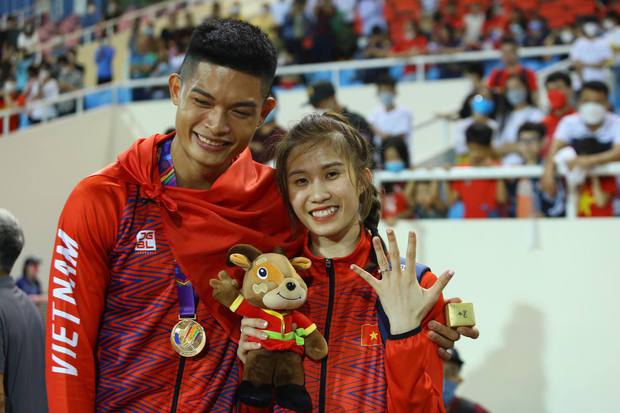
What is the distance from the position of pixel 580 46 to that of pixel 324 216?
17.8ft

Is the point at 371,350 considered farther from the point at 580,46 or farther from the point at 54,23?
the point at 54,23

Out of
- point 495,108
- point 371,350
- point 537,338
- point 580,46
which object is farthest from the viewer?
point 580,46

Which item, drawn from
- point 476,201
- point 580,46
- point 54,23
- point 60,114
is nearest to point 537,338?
point 476,201

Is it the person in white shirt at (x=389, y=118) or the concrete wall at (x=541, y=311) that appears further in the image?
the person in white shirt at (x=389, y=118)

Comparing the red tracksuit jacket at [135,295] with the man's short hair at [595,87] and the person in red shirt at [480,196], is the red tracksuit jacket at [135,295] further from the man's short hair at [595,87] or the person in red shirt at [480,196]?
the man's short hair at [595,87]

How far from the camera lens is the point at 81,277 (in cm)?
193

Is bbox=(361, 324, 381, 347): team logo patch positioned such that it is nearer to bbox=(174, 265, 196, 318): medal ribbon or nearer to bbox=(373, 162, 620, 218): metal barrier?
bbox=(174, 265, 196, 318): medal ribbon

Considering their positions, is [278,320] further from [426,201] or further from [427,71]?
[427,71]

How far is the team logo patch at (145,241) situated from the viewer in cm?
200

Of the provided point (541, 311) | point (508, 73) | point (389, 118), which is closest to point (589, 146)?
point (541, 311)

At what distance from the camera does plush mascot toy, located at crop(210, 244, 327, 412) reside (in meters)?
1.97

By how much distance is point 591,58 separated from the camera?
6.72 m

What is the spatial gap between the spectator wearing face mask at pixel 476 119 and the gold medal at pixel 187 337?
432 centimetres

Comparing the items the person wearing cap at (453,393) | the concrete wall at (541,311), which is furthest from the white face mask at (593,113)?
the person wearing cap at (453,393)
